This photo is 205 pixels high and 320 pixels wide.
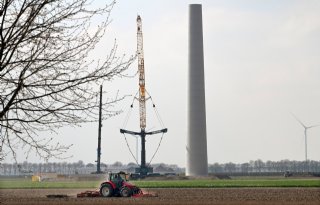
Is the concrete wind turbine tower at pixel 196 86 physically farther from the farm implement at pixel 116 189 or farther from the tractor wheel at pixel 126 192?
the tractor wheel at pixel 126 192

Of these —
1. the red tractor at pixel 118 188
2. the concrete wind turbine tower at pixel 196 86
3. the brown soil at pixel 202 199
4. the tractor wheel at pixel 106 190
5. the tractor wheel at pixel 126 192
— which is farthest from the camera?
the concrete wind turbine tower at pixel 196 86

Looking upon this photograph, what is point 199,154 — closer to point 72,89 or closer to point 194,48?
point 194,48

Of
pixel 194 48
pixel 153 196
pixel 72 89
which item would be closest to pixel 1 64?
pixel 72 89


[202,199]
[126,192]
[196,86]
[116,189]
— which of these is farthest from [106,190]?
[196,86]

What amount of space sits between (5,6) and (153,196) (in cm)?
3035

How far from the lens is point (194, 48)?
103750 mm

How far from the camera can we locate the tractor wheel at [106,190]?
153ft

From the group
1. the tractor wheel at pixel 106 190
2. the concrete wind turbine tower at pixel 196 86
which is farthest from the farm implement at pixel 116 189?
the concrete wind turbine tower at pixel 196 86

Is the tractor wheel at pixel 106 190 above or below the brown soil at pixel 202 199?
above

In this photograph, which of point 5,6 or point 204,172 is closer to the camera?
point 5,6

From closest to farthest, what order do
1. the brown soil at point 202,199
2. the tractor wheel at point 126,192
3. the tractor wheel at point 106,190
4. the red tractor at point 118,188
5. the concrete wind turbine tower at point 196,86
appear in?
the brown soil at point 202,199
the tractor wheel at point 126,192
the red tractor at point 118,188
the tractor wheel at point 106,190
the concrete wind turbine tower at point 196,86

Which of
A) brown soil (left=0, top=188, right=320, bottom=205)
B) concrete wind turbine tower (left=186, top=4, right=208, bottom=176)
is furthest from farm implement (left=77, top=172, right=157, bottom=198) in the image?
concrete wind turbine tower (left=186, top=4, right=208, bottom=176)

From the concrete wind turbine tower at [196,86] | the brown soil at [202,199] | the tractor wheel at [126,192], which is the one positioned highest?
the concrete wind turbine tower at [196,86]

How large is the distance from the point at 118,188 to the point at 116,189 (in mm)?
178
